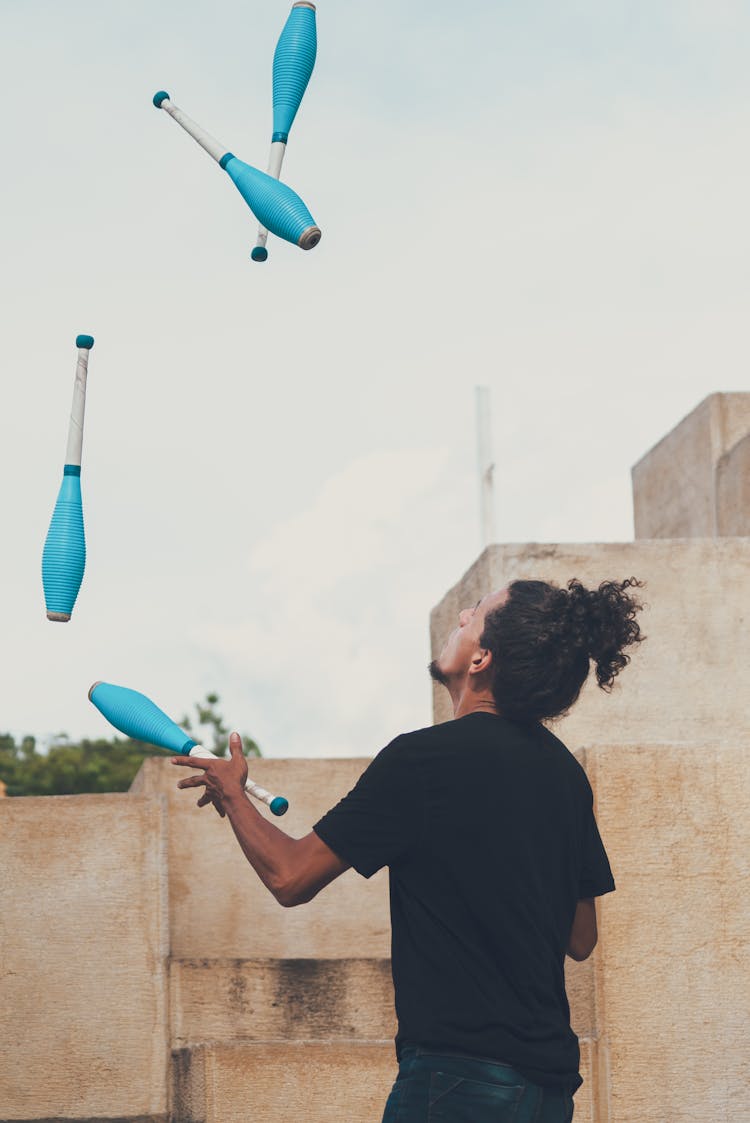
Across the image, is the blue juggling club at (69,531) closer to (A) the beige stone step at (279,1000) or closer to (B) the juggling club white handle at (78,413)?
(B) the juggling club white handle at (78,413)

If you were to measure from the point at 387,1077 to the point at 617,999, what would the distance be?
0.75 metres

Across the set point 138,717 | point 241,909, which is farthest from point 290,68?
point 241,909

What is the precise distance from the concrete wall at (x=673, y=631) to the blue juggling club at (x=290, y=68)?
87.4 inches

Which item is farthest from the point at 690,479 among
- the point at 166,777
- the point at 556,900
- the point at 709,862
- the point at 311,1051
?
the point at 556,900

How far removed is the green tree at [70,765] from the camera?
2547cm

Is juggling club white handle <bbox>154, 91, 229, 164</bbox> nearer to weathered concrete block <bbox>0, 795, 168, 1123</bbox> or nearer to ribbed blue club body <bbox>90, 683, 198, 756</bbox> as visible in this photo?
ribbed blue club body <bbox>90, 683, 198, 756</bbox>

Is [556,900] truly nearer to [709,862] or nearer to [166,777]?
[709,862]

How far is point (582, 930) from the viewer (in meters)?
2.97

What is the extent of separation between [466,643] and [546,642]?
150mm

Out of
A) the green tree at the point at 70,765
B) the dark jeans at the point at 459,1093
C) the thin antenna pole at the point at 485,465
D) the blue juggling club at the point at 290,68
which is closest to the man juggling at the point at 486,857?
the dark jeans at the point at 459,1093

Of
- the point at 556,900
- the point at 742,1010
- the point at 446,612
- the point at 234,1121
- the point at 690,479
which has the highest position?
the point at 690,479

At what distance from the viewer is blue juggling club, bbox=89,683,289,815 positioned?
3.61 meters

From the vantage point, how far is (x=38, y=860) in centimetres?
579

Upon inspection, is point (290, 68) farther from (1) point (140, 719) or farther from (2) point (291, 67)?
(1) point (140, 719)
